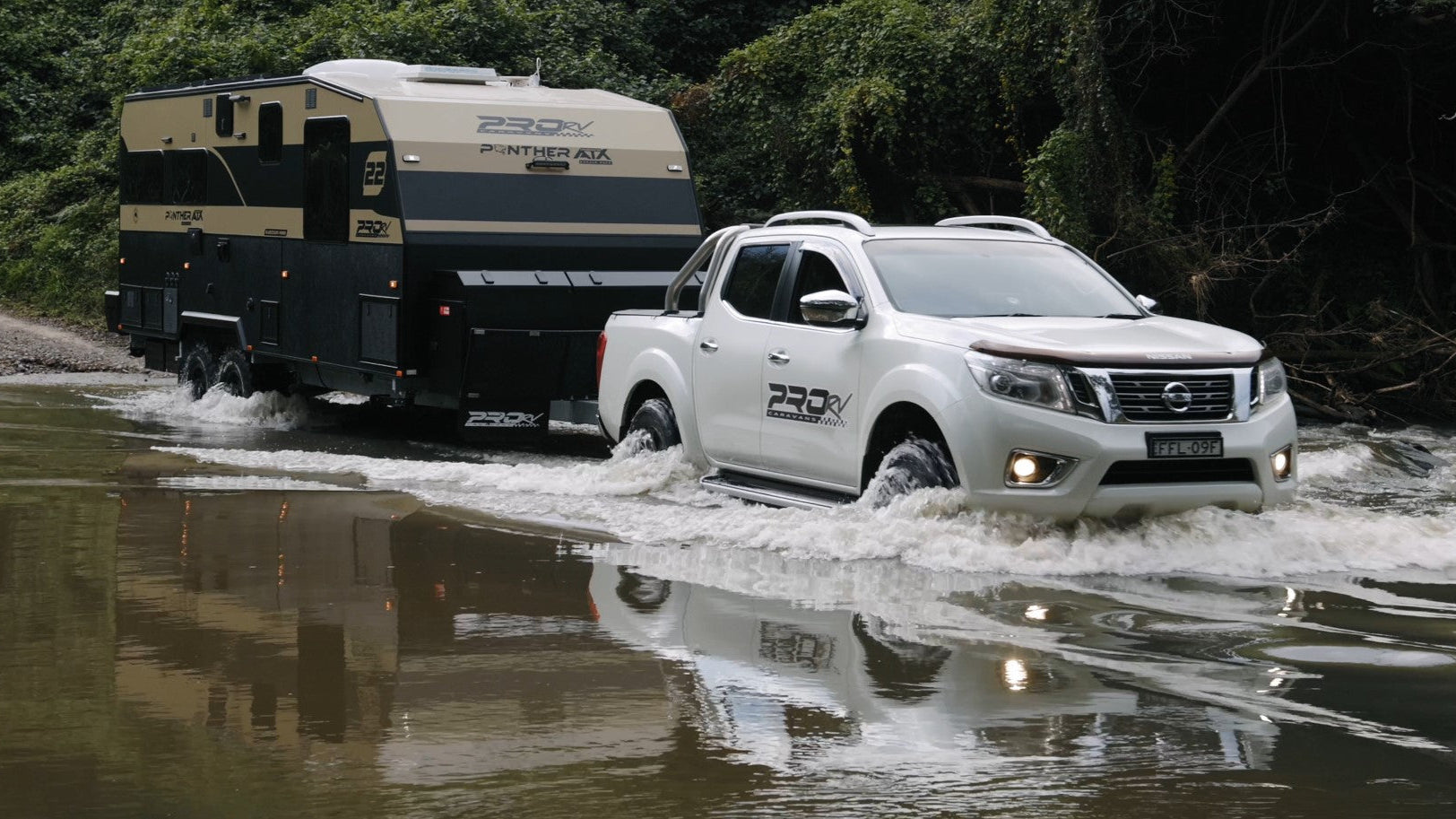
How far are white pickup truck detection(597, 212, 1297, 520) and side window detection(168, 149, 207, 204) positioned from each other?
7899 mm

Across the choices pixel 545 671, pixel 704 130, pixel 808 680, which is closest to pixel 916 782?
pixel 808 680

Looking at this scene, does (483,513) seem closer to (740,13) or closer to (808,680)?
(808,680)

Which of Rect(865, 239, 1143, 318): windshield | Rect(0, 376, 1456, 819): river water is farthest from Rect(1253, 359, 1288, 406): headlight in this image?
Answer: Rect(865, 239, 1143, 318): windshield

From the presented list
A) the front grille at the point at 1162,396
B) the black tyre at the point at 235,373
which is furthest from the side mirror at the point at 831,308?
the black tyre at the point at 235,373

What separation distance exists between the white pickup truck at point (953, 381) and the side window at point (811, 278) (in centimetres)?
1

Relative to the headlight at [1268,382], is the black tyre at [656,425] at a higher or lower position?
lower

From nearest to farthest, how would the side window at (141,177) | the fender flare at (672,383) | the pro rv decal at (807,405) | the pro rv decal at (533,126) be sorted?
1. the pro rv decal at (807,405)
2. the fender flare at (672,383)
3. the pro rv decal at (533,126)
4. the side window at (141,177)

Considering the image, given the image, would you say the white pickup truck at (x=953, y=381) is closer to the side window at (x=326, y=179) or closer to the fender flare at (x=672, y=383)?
the fender flare at (x=672, y=383)

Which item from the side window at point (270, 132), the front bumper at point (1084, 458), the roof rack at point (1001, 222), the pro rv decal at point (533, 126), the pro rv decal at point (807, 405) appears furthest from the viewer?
the side window at point (270, 132)

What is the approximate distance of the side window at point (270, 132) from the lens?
53.6ft

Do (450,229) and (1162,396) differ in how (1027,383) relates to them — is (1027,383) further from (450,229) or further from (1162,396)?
(450,229)

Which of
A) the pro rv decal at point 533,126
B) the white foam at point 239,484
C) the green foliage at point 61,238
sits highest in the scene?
the pro rv decal at point 533,126

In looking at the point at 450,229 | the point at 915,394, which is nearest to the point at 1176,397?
the point at 915,394

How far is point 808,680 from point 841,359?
11.5ft
